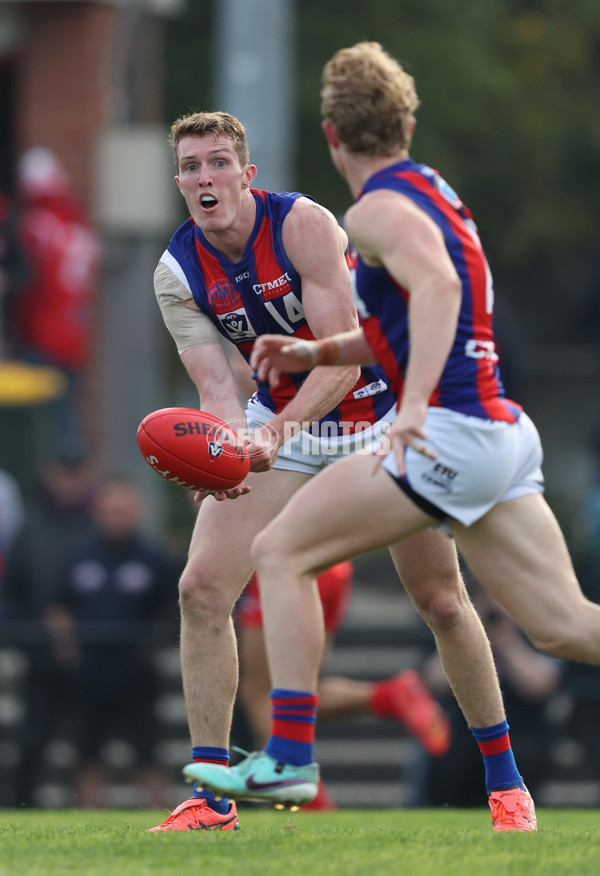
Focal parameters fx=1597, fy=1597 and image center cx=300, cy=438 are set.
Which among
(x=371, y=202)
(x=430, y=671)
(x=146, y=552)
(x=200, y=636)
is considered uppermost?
(x=371, y=202)

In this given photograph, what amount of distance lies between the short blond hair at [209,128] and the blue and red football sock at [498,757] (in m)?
2.17

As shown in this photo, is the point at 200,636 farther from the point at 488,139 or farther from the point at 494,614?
the point at 488,139

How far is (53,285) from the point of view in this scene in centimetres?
1377

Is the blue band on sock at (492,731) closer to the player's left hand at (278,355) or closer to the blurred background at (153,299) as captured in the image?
the player's left hand at (278,355)

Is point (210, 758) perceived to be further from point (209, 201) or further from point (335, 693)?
point (335, 693)

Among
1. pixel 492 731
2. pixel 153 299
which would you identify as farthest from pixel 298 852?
pixel 153 299

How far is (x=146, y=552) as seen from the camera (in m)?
10.1

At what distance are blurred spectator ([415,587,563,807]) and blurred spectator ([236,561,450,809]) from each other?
0.11 meters

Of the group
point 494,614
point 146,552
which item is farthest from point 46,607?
point 494,614

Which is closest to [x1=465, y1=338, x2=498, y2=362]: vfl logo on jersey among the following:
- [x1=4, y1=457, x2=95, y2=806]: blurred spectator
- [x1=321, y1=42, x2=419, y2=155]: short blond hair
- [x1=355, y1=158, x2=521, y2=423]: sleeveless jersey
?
[x1=355, y1=158, x2=521, y2=423]: sleeveless jersey

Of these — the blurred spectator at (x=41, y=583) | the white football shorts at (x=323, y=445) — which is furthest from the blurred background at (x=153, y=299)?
the white football shorts at (x=323, y=445)

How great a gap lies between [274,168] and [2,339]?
508cm

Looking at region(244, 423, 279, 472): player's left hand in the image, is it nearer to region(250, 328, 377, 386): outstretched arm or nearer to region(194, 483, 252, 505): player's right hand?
region(194, 483, 252, 505): player's right hand

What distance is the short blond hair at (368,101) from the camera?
460 cm
